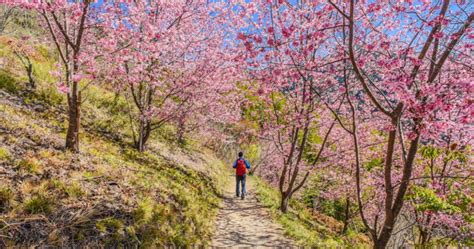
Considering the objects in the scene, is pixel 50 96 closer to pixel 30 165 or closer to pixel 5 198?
pixel 30 165

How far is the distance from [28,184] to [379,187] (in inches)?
495

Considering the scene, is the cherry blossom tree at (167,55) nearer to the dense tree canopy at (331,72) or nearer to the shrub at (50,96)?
the dense tree canopy at (331,72)

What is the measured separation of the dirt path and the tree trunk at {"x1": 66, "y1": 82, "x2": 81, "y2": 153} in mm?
4177

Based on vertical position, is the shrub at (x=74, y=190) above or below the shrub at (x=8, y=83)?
below

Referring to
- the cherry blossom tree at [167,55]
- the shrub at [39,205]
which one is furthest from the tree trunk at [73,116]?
the shrub at [39,205]

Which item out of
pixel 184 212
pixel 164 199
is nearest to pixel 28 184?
pixel 164 199

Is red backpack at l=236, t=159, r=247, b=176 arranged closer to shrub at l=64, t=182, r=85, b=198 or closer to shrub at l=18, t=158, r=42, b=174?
shrub at l=64, t=182, r=85, b=198

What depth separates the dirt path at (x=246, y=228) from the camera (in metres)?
7.29

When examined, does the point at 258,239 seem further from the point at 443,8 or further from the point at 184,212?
the point at 443,8

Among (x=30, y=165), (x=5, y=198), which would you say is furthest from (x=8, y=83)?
(x=5, y=198)

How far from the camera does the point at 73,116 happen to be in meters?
6.69

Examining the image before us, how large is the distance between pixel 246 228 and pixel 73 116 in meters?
5.53

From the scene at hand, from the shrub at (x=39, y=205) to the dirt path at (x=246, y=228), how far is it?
3.78 metres

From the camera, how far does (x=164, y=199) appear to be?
6.93 meters
